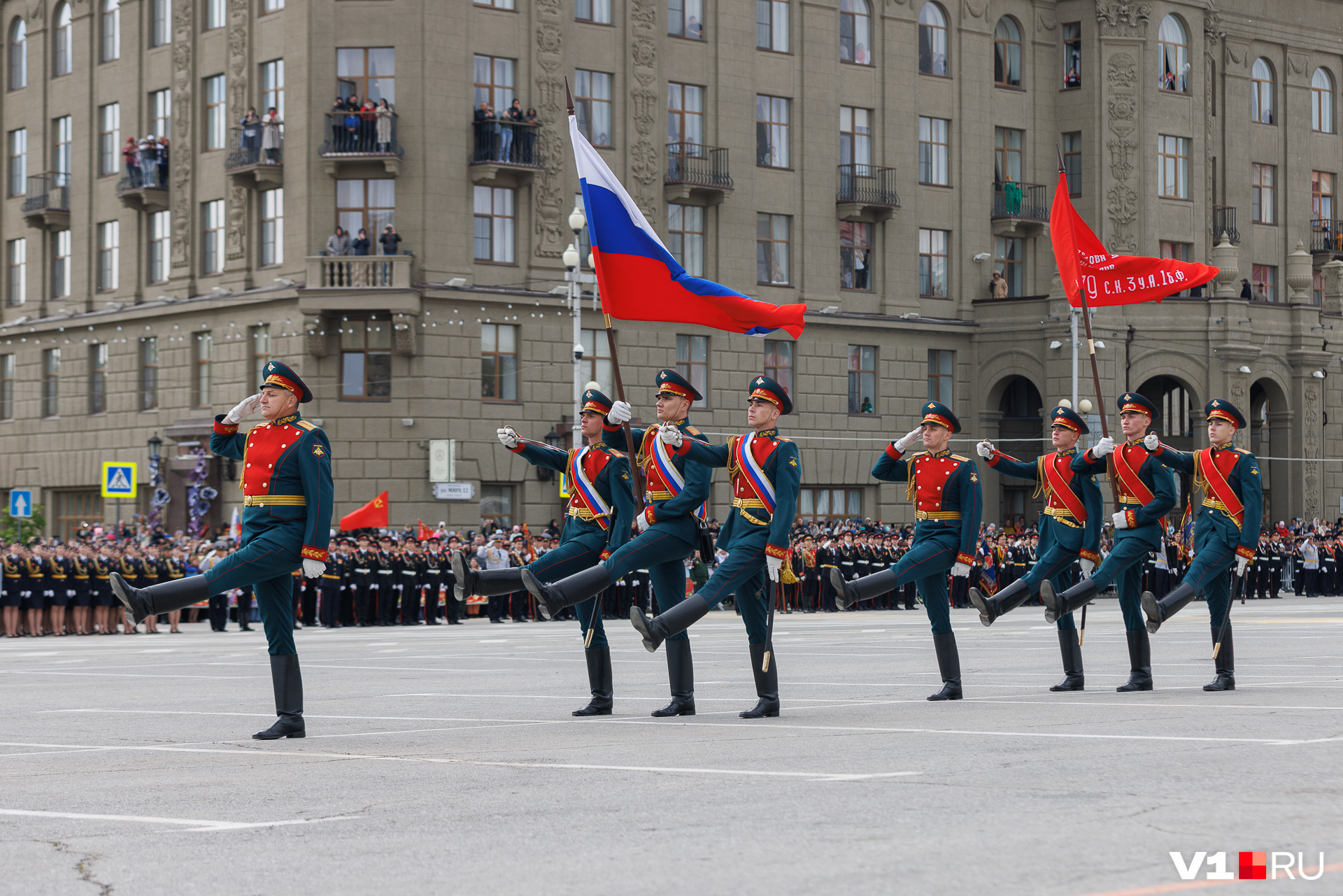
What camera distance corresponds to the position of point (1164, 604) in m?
13.6

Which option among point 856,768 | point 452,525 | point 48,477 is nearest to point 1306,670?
point 856,768

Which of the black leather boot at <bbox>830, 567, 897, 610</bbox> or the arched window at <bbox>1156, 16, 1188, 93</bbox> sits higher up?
the arched window at <bbox>1156, 16, 1188, 93</bbox>

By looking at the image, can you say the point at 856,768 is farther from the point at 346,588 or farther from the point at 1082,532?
the point at 346,588

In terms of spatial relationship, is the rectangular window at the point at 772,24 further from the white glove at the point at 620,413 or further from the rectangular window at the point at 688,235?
the white glove at the point at 620,413

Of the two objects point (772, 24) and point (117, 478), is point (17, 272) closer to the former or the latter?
point (117, 478)

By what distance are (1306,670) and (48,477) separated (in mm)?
41367

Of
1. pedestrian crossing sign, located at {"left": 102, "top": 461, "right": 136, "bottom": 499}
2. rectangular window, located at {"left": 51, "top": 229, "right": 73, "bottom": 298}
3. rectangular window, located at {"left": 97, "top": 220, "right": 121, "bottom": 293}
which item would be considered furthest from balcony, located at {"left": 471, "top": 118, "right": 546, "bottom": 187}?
rectangular window, located at {"left": 51, "top": 229, "right": 73, "bottom": 298}

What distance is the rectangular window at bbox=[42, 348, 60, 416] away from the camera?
50844 millimetres

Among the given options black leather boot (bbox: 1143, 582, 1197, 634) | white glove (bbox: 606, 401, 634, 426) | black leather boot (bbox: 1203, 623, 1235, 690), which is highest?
white glove (bbox: 606, 401, 634, 426)

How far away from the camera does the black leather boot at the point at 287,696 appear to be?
10906mm

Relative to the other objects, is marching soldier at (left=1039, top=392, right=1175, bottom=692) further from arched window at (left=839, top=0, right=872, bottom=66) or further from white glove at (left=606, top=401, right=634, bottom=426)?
arched window at (left=839, top=0, right=872, bottom=66)

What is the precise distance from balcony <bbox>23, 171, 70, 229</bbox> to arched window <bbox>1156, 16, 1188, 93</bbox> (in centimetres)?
3203

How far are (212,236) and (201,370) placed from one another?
135 inches

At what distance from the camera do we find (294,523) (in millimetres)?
11023
